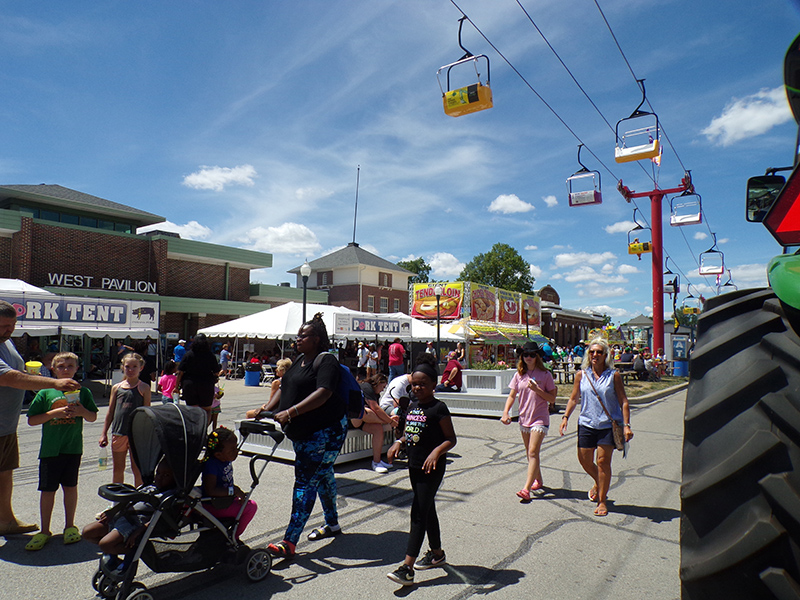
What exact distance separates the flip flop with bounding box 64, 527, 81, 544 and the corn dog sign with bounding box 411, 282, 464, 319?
1245 inches

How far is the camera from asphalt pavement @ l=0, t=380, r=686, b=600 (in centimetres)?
362

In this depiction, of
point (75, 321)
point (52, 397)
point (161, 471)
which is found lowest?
point (161, 471)

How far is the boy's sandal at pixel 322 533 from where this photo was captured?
4517mm

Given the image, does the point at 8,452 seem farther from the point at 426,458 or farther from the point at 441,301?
the point at 441,301

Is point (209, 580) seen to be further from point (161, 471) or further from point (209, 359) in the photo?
point (209, 359)

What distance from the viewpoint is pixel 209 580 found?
12.3 feet

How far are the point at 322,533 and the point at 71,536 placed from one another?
6.84 ft

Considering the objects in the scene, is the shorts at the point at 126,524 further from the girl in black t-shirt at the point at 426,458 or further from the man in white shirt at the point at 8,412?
the girl in black t-shirt at the point at 426,458

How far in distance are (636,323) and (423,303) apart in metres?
72.3

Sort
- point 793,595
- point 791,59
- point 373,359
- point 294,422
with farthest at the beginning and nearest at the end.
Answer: point 373,359, point 294,422, point 791,59, point 793,595

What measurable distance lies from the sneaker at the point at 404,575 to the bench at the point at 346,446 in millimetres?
3504

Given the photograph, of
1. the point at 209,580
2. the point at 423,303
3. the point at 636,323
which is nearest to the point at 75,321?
the point at 209,580

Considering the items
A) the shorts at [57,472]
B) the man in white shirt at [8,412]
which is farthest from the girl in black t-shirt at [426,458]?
the shorts at [57,472]

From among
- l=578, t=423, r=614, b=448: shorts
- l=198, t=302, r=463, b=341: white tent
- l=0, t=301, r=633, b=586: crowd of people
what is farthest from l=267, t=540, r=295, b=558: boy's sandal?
l=198, t=302, r=463, b=341: white tent
